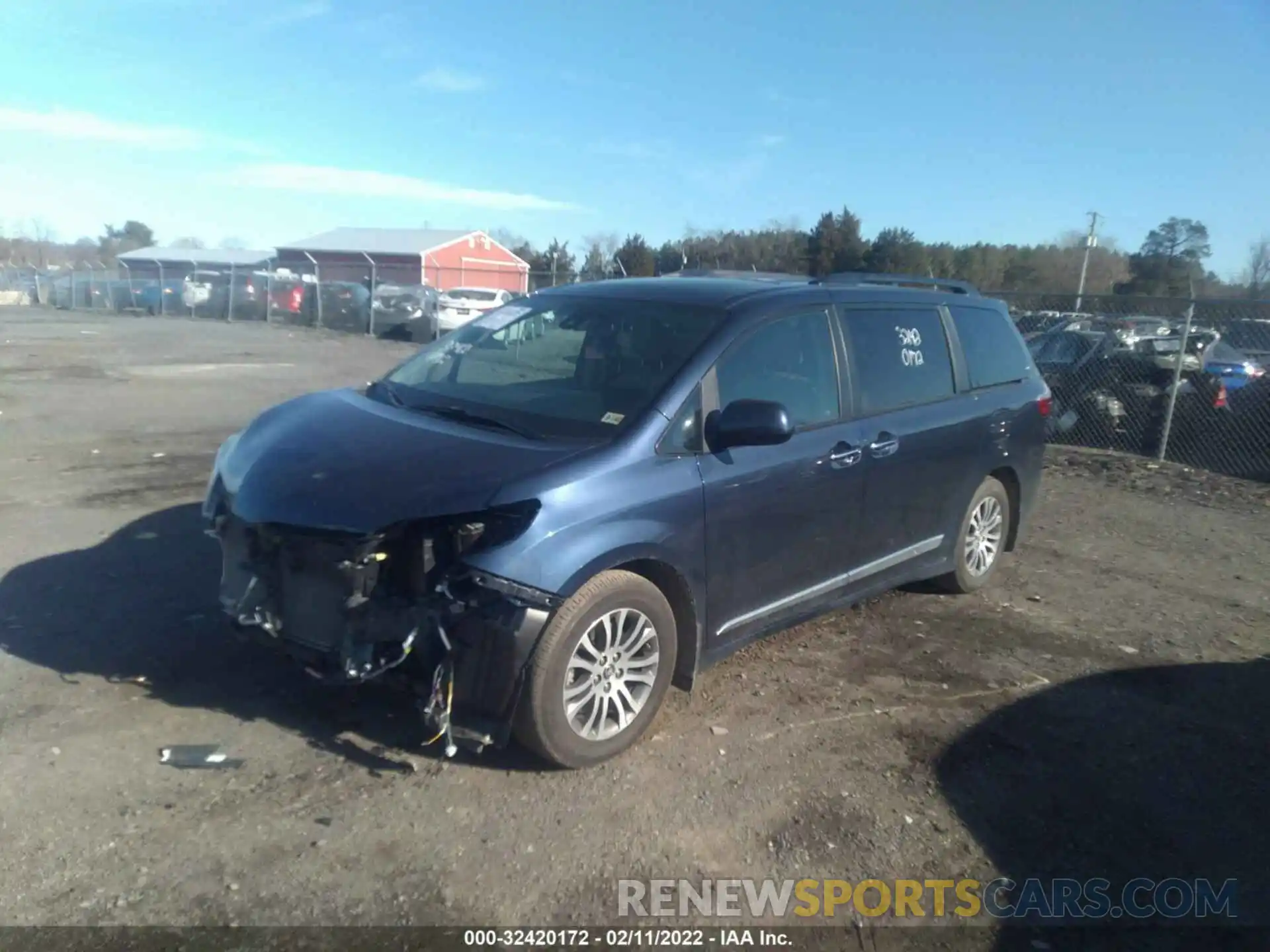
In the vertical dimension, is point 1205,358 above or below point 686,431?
above

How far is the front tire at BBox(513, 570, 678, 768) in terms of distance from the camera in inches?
139

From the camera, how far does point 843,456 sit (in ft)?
15.5

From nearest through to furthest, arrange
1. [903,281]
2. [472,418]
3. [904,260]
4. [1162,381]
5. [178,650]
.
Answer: [472,418]
[178,650]
[903,281]
[1162,381]
[904,260]

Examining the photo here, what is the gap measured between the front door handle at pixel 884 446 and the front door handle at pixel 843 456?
0.14 m

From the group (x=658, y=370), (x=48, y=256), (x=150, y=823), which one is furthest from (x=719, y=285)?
(x=48, y=256)

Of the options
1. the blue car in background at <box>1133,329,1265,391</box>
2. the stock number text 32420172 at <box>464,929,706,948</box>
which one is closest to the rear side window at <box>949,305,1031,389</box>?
the stock number text 32420172 at <box>464,929,706,948</box>

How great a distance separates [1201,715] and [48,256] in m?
103

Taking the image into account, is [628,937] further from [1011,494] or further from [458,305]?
[458,305]

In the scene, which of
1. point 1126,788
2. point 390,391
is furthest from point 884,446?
point 390,391

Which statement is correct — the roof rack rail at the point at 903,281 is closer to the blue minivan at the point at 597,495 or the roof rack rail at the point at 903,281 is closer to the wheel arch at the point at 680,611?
the blue minivan at the point at 597,495

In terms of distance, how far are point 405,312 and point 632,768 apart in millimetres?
25084

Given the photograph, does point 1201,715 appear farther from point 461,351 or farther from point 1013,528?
point 461,351

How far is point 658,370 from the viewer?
430 cm

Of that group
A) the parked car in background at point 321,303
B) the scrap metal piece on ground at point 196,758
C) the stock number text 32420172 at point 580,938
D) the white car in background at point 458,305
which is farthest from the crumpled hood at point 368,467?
the parked car in background at point 321,303
